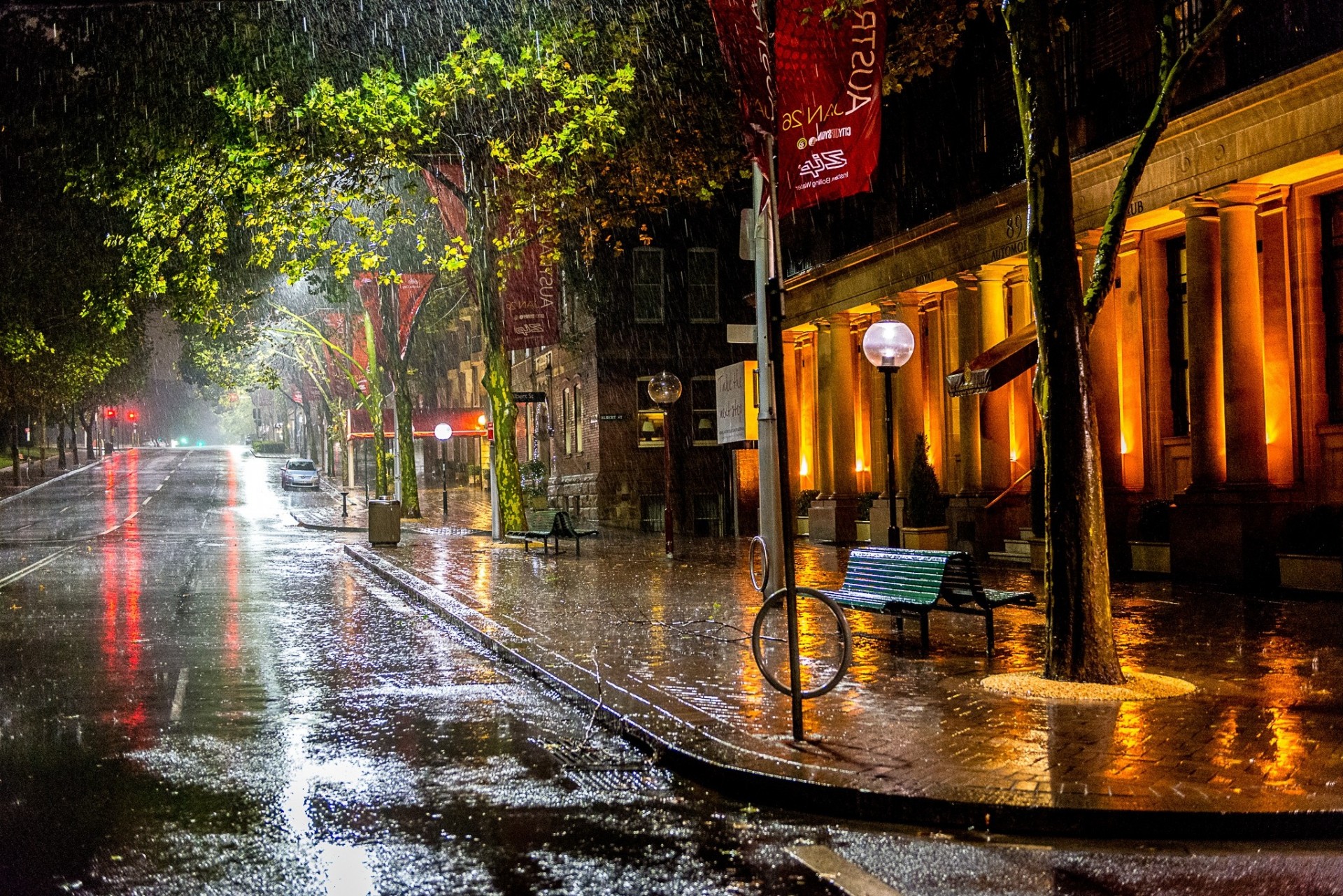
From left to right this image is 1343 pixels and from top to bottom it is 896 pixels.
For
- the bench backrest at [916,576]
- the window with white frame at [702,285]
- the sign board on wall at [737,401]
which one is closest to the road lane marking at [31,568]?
the sign board on wall at [737,401]

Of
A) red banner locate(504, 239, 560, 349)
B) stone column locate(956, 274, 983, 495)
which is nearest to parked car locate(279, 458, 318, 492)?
red banner locate(504, 239, 560, 349)

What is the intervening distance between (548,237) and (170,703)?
59.7ft

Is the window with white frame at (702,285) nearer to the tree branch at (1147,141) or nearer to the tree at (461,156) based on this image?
the tree at (461,156)

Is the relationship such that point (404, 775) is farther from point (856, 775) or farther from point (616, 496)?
point (616, 496)

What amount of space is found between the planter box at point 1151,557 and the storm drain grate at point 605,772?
1284 centimetres

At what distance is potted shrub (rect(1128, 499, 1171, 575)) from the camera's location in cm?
1894

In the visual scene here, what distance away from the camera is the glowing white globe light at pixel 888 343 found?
667 inches

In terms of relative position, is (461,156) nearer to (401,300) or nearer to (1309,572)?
(401,300)

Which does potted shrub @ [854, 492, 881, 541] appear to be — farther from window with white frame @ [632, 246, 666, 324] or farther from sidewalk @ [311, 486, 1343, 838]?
window with white frame @ [632, 246, 666, 324]

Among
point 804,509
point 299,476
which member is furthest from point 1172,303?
point 299,476

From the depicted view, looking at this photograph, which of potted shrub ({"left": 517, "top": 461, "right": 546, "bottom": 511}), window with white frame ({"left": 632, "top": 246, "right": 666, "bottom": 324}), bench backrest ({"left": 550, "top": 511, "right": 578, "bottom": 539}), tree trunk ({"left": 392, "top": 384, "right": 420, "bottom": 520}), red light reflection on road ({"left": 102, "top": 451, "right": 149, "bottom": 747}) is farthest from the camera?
potted shrub ({"left": 517, "top": 461, "right": 546, "bottom": 511})

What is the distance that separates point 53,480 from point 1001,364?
2388 inches

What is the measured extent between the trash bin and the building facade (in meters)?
9.43

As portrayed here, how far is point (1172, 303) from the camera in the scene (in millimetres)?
20656
